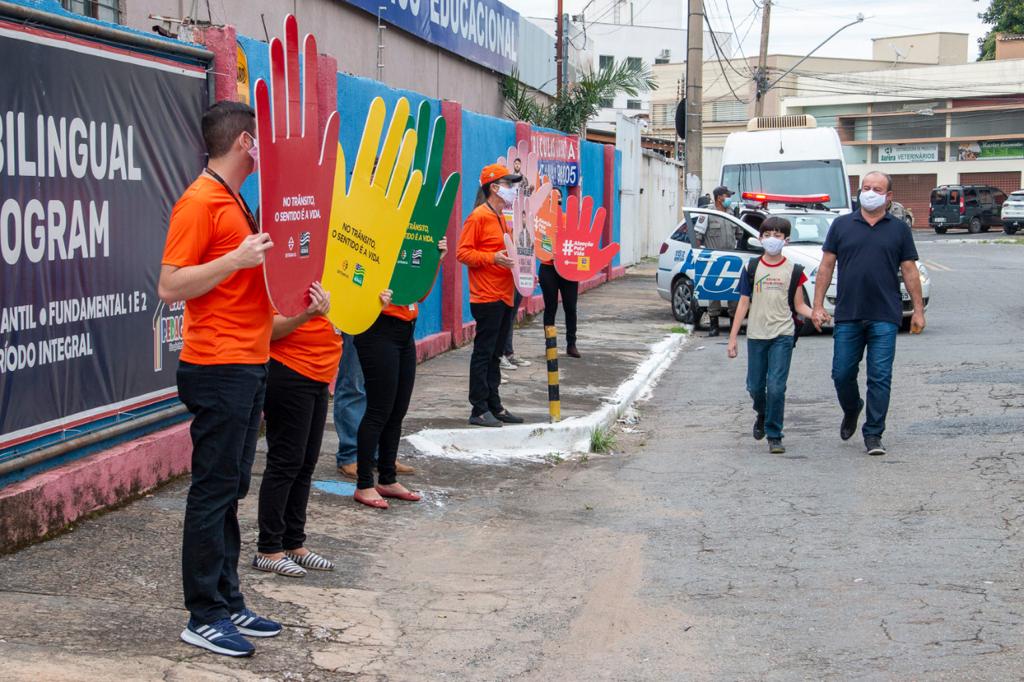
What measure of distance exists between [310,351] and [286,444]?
1.39 ft

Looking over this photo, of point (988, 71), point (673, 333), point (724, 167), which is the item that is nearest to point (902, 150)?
point (988, 71)

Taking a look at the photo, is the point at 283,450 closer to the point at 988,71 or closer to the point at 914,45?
the point at 988,71

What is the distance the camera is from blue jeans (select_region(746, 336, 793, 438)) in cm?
912

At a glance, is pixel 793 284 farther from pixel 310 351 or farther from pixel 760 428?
pixel 310 351

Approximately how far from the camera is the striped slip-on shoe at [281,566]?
18.7 ft

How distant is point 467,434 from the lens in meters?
9.08

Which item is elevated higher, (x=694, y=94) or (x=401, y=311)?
(x=694, y=94)

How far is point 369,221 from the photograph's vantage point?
608cm

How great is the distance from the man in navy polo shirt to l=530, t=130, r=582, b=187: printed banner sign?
Result: 28.2 ft

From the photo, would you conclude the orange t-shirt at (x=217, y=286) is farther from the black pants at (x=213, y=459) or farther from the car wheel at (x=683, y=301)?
the car wheel at (x=683, y=301)

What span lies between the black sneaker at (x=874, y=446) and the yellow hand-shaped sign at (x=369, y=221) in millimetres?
4087

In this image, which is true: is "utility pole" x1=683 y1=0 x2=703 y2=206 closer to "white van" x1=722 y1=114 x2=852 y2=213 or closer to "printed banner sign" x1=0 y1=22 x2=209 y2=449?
"white van" x1=722 y1=114 x2=852 y2=213

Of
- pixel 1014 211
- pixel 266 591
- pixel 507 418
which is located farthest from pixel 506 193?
pixel 1014 211

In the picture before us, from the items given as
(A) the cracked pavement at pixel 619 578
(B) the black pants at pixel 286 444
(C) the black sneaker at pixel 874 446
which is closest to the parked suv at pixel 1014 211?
(A) the cracked pavement at pixel 619 578
